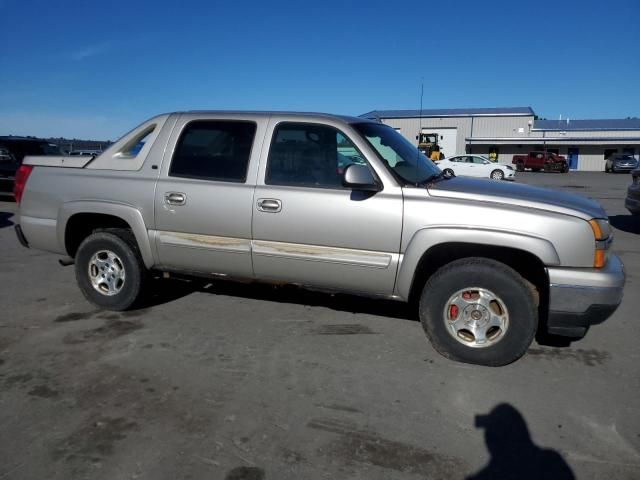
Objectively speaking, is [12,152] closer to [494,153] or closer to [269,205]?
[269,205]

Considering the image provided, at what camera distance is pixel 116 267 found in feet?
15.5

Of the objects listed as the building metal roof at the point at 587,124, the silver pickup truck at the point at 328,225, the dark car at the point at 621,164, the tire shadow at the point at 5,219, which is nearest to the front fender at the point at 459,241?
the silver pickup truck at the point at 328,225

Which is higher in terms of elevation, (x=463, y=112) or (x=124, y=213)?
(x=463, y=112)

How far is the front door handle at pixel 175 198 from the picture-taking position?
4.26 meters

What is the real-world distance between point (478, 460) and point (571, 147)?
55256mm

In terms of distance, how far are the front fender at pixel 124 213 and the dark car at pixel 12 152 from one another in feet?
34.0

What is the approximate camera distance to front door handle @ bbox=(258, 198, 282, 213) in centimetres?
398

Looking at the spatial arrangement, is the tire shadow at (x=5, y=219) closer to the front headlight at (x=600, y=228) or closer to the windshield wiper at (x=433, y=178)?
the windshield wiper at (x=433, y=178)

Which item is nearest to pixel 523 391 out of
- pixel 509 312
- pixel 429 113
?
pixel 509 312

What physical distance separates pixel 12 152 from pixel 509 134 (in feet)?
158

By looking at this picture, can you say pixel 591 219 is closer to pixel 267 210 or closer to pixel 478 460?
pixel 478 460

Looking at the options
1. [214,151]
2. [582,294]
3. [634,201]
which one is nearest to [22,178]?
[214,151]

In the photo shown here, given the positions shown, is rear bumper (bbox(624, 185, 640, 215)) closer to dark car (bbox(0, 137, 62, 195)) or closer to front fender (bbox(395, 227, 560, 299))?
front fender (bbox(395, 227, 560, 299))

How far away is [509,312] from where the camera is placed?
359cm
